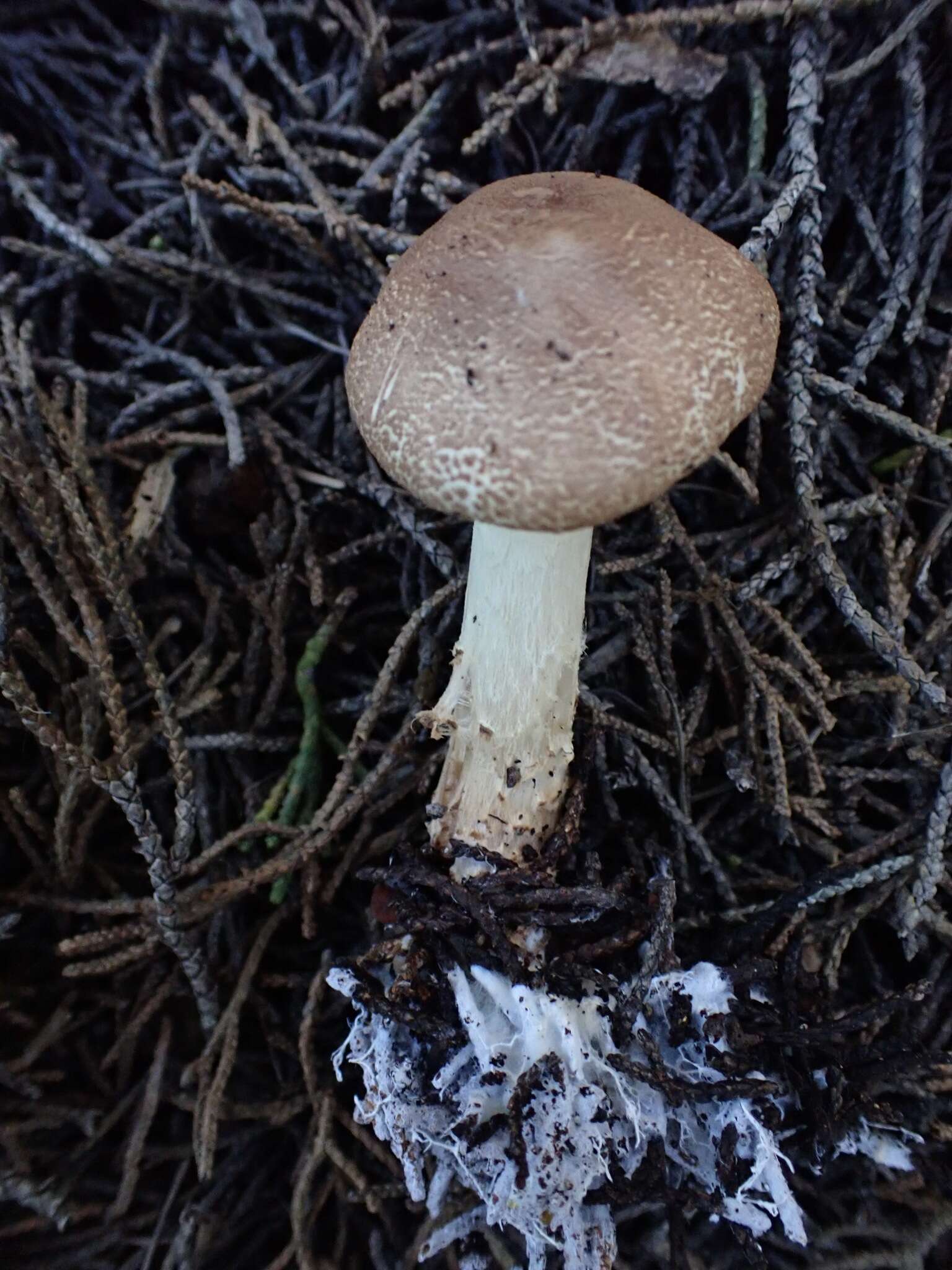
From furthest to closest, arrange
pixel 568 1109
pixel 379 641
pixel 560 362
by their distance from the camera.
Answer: pixel 379 641 → pixel 568 1109 → pixel 560 362

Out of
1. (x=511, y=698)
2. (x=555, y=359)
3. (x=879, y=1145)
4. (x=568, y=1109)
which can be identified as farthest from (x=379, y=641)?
(x=879, y=1145)

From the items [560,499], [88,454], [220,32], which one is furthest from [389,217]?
[560,499]

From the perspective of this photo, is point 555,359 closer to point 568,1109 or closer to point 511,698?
point 511,698

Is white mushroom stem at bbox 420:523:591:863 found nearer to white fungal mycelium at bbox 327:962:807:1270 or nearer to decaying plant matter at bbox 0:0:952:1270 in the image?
decaying plant matter at bbox 0:0:952:1270

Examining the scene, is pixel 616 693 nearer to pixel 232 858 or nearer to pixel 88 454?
pixel 232 858

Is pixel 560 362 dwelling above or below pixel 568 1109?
above

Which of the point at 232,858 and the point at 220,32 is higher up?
the point at 220,32

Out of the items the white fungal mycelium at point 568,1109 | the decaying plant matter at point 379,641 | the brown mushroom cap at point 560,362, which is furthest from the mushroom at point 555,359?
the white fungal mycelium at point 568,1109
